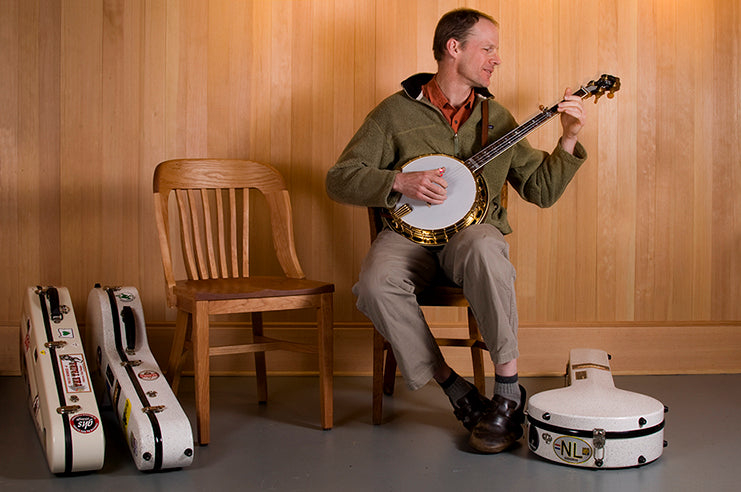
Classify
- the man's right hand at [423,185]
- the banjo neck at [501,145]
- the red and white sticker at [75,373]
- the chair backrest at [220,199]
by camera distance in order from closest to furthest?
the red and white sticker at [75,373], the man's right hand at [423,185], the banjo neck at [501,145], the chair backrest at [220,199]

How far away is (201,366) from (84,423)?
37cm

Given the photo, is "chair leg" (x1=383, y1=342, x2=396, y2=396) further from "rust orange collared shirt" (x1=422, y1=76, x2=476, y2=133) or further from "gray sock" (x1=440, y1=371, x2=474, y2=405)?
"rust orange collared shirt" (x1=422, y1=76, x2=476, y2=133)

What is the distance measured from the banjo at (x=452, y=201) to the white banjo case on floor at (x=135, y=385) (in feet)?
2.83

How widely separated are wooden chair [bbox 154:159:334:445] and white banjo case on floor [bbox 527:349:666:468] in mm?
677

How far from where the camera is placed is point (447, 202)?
226cm

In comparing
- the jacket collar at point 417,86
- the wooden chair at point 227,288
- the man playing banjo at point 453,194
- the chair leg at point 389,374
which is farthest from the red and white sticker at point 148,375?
the jacket collar at point 417,86

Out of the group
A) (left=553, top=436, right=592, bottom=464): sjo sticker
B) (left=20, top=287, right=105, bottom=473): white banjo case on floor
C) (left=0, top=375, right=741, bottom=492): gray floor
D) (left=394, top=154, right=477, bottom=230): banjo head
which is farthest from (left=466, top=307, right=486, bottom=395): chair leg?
(left=20, top=287, right=105, bottom=473): white banjo case on floor

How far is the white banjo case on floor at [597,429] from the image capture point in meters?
1.84

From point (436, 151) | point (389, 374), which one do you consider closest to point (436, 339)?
point (389, 374)

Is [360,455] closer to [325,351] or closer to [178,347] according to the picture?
[325,351]

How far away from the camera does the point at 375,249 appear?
2.26 meters

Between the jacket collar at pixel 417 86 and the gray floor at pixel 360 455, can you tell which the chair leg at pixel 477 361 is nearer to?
the gray floor at pixel 360 455

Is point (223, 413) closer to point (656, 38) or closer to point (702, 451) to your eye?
point (702, 451)

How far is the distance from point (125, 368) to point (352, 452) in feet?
2.39
